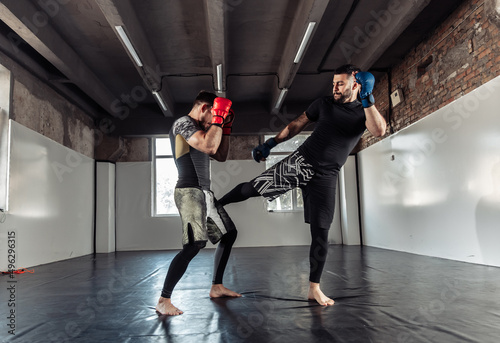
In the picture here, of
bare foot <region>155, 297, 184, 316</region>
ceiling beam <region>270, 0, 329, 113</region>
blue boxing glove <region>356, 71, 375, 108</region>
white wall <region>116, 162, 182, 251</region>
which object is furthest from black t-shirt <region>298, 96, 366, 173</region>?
white wall <region>116, 162, 182, 251</region>

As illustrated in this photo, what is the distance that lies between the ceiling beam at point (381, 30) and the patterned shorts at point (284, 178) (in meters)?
2.92

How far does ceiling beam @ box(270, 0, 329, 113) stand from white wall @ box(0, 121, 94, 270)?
3765mm

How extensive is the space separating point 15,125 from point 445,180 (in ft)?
18.0

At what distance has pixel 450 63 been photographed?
4.88 metres

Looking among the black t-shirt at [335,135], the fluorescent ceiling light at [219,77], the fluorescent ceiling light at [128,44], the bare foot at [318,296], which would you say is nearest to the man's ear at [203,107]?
the black t-shirt at [335,135]

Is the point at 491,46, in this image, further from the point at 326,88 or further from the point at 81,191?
the point at 81,191

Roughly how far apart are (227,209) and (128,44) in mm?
4448

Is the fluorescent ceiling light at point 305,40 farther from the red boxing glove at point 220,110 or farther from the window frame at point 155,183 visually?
the window frame at point 155,183

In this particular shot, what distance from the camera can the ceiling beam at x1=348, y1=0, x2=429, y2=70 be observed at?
4488 millimetres

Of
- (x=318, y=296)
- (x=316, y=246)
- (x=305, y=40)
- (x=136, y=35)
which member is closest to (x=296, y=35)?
(x=305, y=40)

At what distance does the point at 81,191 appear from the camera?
23.6ft

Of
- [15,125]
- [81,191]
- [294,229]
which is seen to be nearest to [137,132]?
[81,191]

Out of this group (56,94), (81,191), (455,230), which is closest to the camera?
(455,230)

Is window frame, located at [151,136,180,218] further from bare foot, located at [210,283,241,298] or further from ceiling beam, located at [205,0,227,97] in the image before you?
bare foot, located at [210,283,241,298]
